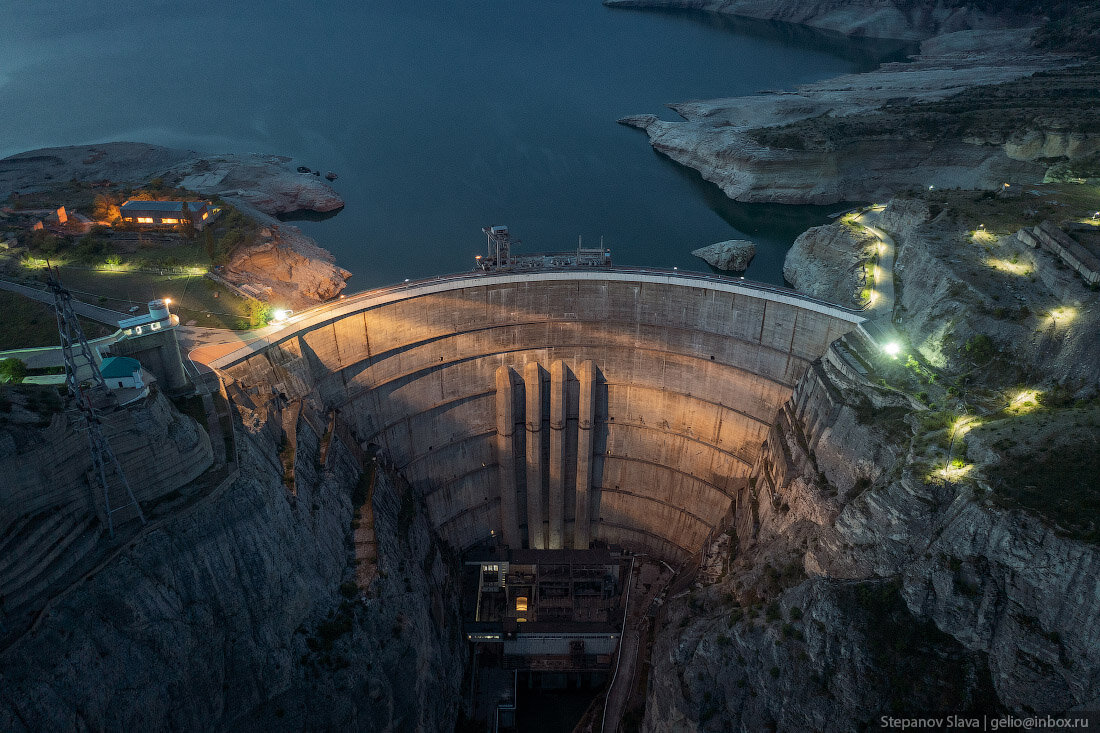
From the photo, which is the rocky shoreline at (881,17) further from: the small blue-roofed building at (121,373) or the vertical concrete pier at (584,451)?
the small blue-roofed building at (121,373)

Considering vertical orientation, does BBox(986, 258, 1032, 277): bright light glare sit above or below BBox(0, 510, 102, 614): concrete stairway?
above

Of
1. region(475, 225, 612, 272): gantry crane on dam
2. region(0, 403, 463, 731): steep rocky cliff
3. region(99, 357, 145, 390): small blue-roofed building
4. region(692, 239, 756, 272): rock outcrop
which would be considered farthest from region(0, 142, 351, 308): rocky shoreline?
region(692, 239, 756, 272): rock outcrop

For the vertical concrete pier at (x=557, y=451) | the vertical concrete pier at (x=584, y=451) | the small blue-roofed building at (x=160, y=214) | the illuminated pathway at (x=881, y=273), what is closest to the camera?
the illuminated pathway at (x=881, y=273)

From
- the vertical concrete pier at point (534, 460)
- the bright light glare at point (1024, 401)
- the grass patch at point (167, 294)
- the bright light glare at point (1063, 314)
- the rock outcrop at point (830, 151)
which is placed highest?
the rock outcrop at point (830, 151)

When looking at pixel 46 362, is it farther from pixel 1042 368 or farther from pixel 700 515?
pixel 1042 368

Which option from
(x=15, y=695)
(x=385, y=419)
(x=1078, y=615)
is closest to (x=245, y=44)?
(x=385, y=419)

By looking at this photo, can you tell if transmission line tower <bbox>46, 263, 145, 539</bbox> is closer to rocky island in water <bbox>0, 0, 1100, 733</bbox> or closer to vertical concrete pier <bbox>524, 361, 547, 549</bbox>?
rocky island in water <bbox>0, 0, 1100, 733</bbox>

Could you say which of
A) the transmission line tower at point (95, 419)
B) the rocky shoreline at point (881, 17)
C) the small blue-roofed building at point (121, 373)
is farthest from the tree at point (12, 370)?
the rocky shoreline at point (881, 17)
